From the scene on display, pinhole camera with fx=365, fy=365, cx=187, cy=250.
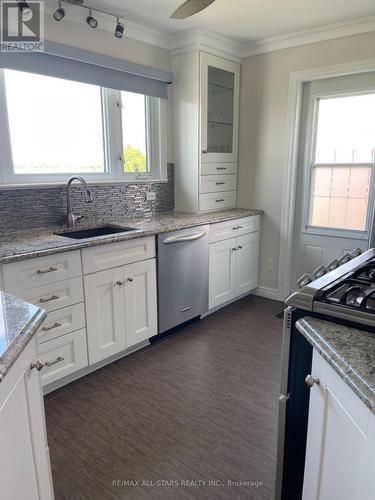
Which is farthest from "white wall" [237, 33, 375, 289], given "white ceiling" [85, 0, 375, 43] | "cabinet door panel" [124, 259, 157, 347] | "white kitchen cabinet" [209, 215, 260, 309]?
"cabinet door panel" [124, 259, 157, 347]

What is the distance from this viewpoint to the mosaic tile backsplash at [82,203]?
250cm

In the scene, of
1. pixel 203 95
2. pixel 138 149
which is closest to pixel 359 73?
pixel 203 95

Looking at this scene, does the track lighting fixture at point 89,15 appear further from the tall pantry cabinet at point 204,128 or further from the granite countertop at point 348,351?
the granite countertop at point 348,351

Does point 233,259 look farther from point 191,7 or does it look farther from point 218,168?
point 191,7

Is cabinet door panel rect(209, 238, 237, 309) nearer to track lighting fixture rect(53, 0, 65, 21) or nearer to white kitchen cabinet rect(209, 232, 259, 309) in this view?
white kitchen cabinet rect(209, 232, 259, 309)

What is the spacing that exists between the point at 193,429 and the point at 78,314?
96 centimetres

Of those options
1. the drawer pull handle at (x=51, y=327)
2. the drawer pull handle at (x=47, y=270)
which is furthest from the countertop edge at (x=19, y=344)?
the drawer pull handle at (x=51, y=327)

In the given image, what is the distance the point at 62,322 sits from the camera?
2211 mm

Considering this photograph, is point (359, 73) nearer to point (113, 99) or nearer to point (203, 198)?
point (203, 198)

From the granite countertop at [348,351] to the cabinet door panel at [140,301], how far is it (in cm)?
158

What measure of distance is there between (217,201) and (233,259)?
63 centimetres

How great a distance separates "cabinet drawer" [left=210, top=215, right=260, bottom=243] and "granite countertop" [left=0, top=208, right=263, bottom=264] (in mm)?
54

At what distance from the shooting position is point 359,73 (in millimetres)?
3125

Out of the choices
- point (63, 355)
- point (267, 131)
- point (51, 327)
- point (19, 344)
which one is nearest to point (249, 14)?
point (267, 131)
